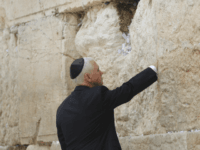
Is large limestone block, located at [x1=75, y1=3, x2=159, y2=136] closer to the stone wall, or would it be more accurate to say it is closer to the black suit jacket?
the stone wall

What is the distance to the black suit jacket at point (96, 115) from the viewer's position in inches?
71.5

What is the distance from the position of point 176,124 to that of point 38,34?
6.43 feet

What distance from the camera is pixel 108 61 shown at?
2.74 metres

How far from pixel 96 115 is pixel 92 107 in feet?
0.19

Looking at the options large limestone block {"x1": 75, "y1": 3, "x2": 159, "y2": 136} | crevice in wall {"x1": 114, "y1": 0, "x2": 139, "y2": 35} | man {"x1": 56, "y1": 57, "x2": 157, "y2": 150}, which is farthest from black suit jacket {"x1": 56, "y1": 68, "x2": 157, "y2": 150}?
crevice in wall {"x1": 114, "y1": 0, "x2": 139, "y2": 35}

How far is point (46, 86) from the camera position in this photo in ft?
10.4

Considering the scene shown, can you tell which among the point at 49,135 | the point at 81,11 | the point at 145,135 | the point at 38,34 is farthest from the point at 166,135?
the point at 38,34

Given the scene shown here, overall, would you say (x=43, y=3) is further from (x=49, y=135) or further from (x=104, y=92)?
(x=104, y=92)

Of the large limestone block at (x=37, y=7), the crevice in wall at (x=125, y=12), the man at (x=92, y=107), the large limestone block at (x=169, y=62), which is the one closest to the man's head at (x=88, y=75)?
the man at (x=92, y=107)

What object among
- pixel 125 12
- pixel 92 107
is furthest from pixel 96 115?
pixel 125 12

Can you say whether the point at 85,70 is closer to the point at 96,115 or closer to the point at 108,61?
the point at 96,115

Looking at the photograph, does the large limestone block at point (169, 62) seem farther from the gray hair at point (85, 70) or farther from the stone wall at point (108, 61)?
the gray hair at point (85, 70)

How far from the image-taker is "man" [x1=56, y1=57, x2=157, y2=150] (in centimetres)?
182

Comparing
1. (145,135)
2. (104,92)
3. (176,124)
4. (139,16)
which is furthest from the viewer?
(139,16)
